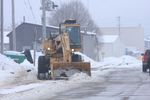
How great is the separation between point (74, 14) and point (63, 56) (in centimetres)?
7079

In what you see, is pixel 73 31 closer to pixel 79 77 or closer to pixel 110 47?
pixel 79 77

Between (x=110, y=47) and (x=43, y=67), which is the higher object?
(x=43, y=67)

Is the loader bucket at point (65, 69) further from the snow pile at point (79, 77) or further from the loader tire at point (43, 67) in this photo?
the loader tire at point (43, 67)

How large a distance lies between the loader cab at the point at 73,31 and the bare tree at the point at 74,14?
65020 millimetres

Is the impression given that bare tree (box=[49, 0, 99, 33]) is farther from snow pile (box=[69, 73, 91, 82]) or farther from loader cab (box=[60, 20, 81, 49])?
snow pile (box=[69, 73, 91, 82])

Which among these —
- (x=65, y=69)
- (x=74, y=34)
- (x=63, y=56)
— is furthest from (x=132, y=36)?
(x=65, y=69)

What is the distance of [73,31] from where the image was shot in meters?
34.5

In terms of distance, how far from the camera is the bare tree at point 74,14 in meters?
104

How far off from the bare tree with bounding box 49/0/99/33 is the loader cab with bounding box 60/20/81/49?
65.0 metres

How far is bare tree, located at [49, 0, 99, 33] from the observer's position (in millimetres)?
103769

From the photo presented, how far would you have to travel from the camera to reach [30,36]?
3258 inches

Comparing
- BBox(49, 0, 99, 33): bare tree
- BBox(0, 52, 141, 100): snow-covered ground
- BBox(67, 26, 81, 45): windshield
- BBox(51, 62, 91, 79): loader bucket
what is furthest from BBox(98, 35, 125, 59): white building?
BBox(51, 62, 91, 79): loader bucket

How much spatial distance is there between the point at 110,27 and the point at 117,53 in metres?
58.4

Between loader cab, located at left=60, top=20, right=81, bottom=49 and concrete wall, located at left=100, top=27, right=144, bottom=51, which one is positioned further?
concrete wall, located at left=100, top=27, right=144, bottom=51
